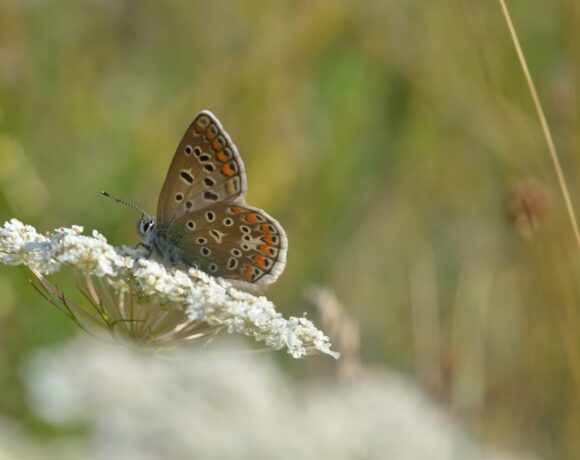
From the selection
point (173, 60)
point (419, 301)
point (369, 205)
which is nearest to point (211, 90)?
point (173, 60)

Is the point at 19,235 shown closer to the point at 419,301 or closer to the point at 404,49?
the point at 419,301

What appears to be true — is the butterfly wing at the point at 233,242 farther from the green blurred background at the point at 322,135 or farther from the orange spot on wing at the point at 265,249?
the green blurred background at the point at 322,135

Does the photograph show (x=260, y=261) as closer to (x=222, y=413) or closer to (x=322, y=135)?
(x=222, y=413)

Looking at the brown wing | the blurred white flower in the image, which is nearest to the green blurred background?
the blurred white flower

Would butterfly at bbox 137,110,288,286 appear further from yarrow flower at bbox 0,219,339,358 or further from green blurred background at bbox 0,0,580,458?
green blurred background at bbox 0,0,580,458

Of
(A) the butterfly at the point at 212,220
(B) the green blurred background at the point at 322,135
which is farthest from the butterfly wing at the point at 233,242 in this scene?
(B) the green blurred background at the point at 322,135
